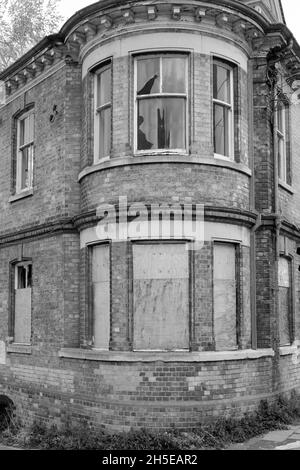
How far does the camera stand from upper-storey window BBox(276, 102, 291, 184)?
14.3 metres

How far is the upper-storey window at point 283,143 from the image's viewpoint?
47.0 feet

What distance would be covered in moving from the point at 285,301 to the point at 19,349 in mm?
5982

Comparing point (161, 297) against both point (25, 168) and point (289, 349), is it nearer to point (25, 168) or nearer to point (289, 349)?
point (289, 349)

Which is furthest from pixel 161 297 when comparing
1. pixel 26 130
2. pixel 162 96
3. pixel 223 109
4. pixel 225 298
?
pixel 26 130

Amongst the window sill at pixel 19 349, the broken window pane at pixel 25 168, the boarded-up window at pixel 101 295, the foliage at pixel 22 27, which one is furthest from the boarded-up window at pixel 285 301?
the foliage at pixel 22 27

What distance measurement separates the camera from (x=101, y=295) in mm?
12141

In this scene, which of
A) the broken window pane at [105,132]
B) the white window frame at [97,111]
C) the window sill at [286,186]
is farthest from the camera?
the window sill at [286,186]

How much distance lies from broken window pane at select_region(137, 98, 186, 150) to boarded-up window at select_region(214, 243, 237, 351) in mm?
2112

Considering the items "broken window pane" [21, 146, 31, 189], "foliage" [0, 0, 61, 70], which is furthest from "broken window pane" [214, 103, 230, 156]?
"foliage" [0, 0, 61, 70]

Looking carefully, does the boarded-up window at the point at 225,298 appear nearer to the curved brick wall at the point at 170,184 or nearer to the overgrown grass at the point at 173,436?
the curved brick wall at the point at 170,184

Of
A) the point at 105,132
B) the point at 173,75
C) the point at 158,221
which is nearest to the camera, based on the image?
the point at 158,221

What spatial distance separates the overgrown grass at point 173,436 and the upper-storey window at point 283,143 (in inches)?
196

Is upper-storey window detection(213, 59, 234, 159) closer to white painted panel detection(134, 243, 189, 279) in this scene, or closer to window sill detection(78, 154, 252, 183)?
window sill detection(78, 154, 252, 183)

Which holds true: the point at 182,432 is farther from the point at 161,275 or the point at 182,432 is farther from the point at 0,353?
the point at 0,353
